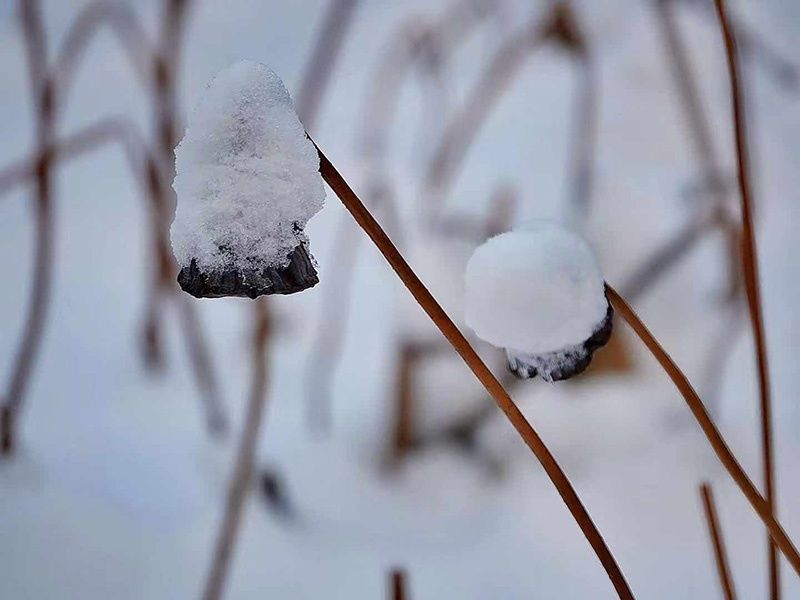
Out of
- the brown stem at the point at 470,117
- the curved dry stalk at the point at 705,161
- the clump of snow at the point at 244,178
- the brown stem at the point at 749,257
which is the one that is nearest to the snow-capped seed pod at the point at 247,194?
the clump of snow at the point at 244,178

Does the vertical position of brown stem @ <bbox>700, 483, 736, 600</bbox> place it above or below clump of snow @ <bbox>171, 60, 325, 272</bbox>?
below

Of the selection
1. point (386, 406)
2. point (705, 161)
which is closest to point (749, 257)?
point (386, 406)

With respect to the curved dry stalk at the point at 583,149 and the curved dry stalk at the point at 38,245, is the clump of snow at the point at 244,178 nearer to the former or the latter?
the curved dry stalk at the point at 38,245

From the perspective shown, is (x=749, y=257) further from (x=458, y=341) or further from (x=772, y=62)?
(x=772, y=62)

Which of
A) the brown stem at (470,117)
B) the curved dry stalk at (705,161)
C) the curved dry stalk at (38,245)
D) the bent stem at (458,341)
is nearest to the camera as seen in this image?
the bent stem at (458,341)

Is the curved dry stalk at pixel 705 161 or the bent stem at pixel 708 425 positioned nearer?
the bent stem at pixel 708 425

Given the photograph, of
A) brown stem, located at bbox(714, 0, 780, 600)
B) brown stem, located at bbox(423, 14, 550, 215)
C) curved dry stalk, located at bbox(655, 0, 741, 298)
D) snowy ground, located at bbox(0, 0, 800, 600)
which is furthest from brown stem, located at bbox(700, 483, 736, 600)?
brown stem, located at bbox(423, 14, 550, 215)

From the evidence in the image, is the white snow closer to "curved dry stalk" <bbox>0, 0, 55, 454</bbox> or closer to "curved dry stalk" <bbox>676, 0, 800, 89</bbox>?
"curved dry stalk" <bbox>0, 0, 55, 454</bbox>

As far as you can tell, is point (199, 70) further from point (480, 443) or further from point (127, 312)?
point (480, 443)

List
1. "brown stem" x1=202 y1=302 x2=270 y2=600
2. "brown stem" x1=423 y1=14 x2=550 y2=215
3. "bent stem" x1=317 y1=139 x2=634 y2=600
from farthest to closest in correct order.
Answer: "brown stem" x1=423 y1=14 x2=550 y2=215 → "brown stem" x1=202 y1=302 x2=270 y2=600 → "bent stem" x1=317 y1=139 x2=634 y2=600
